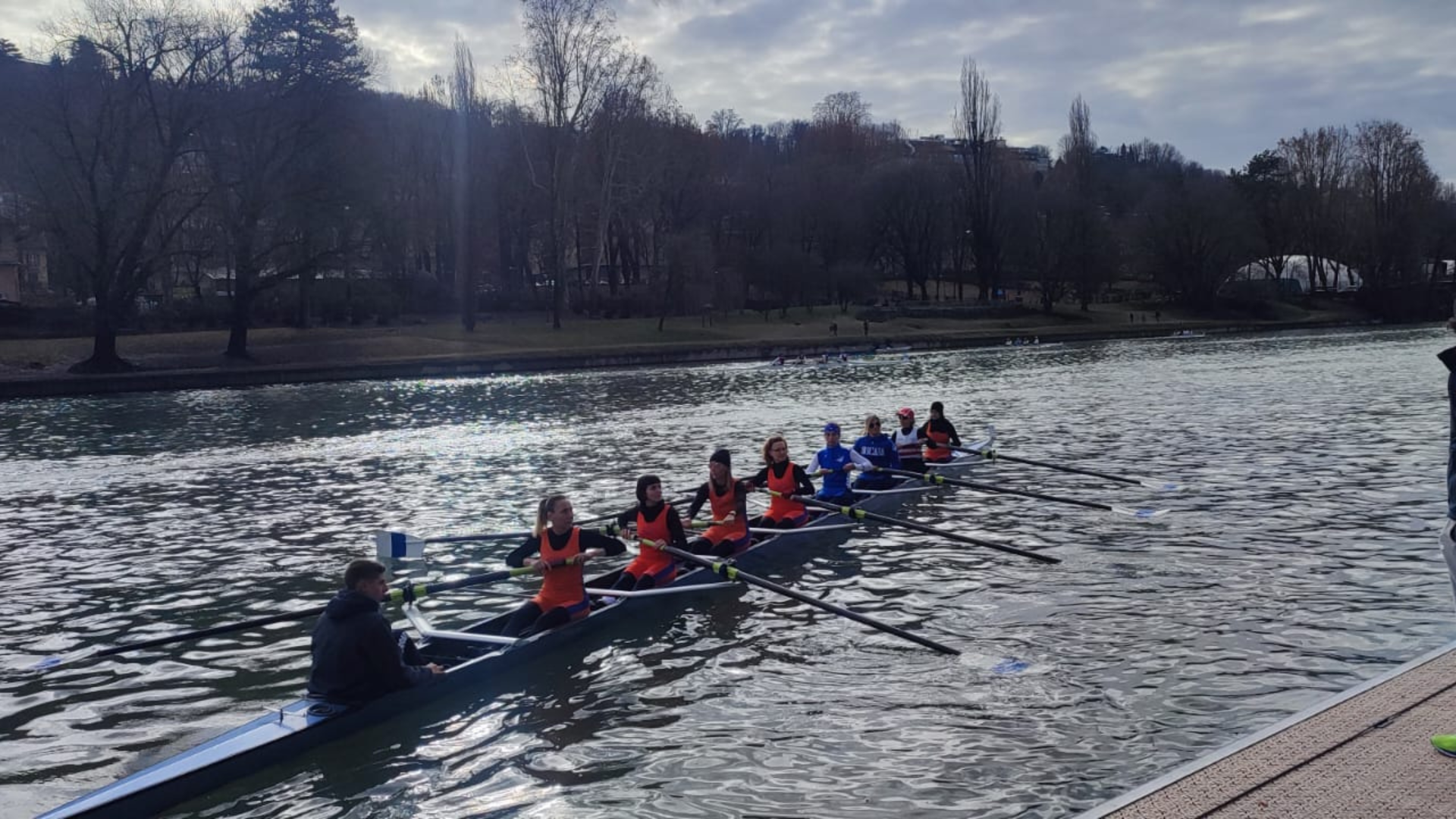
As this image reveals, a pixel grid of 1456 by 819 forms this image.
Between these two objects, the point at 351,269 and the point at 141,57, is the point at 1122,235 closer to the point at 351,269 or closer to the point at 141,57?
the point at 351,269

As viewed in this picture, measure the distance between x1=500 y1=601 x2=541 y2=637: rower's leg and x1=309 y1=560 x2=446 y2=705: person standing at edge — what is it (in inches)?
68.4

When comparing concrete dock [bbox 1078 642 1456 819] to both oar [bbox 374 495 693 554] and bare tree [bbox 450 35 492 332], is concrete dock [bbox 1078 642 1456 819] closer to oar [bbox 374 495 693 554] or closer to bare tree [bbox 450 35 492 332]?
oar [bbox 374 495 693 554]

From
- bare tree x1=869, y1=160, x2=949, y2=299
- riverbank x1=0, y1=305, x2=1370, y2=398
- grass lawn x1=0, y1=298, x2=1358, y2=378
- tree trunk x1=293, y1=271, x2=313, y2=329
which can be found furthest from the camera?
bare tree x1=869, y1=160, x2=949, y2=299

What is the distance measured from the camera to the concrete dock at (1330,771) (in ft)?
18.4

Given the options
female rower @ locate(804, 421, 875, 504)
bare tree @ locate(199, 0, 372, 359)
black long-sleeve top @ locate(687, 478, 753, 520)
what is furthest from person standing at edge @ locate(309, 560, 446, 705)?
bare tree @ locate(199, 0, 372, 359)

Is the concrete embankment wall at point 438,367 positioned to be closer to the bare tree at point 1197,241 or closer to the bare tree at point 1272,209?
the bare tree at point 1197,241

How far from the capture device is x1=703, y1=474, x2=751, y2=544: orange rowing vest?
13.7 metres

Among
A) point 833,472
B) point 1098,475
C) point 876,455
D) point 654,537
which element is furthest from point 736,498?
point 1098,475

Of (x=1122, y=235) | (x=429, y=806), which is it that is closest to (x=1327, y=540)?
(x=429, y=806)

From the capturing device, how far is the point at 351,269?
54.7m

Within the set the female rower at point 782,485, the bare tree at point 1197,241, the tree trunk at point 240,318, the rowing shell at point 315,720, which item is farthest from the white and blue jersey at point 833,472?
the bare tree at point 1197,241

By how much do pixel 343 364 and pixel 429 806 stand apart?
45.2 meters

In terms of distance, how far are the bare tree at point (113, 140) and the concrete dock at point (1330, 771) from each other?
47.1 metres

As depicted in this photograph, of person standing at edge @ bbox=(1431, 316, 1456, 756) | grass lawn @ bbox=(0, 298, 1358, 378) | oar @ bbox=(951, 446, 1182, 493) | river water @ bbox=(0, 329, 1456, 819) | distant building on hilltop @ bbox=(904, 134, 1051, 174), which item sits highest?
distant building on hilltop @ bbox=(904, 134, 1051, 174)
